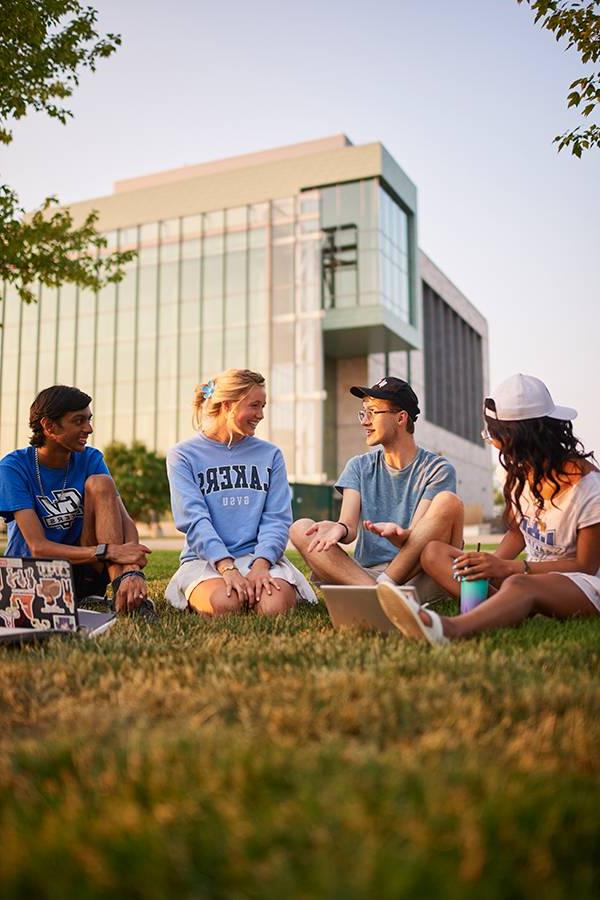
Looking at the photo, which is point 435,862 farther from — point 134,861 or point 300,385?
point 300,385

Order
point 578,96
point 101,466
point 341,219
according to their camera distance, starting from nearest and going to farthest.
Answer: point 101,466, point 578,96, point 341,219

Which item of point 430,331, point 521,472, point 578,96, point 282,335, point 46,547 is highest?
point 430,331

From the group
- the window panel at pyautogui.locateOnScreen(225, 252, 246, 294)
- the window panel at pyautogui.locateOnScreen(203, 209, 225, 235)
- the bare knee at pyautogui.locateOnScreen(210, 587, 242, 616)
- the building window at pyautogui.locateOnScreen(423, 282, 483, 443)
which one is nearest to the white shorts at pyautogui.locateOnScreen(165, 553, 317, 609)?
the bare knee at pyautogui.locateOnScreen(210, 587, 242, 616)

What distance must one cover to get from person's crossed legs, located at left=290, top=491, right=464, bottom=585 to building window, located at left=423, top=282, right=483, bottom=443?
51.2 metres

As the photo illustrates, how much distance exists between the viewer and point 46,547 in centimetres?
476

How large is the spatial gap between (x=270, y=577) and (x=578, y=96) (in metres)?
5.14

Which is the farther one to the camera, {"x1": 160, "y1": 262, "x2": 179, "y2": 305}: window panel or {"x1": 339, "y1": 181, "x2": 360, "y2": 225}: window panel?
{"x1": 160, "y1": 262, "x2": 179, "y2": 305}: window panel

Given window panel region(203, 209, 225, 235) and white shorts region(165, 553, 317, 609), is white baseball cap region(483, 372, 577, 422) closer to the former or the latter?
white shorts region(165, 553, 317, 609)

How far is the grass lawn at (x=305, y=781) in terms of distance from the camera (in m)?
1.29

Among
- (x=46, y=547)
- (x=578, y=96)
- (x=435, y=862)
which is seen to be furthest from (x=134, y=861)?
(x=578, y=96)

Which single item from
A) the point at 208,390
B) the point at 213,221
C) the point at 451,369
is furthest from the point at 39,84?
the point at 451,369

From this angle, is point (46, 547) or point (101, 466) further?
point (101, 466)

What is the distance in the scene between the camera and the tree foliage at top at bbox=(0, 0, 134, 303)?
9953 millimetres

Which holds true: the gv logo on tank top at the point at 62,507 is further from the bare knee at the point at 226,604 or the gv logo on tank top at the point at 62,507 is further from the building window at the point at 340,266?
the building window at the point at 340,266
